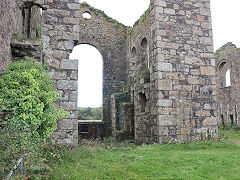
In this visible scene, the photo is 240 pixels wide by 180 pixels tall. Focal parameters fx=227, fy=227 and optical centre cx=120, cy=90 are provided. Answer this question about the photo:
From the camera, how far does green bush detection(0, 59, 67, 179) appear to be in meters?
2.96

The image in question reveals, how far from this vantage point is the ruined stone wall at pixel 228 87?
55.1ft

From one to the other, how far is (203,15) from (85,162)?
7308mm

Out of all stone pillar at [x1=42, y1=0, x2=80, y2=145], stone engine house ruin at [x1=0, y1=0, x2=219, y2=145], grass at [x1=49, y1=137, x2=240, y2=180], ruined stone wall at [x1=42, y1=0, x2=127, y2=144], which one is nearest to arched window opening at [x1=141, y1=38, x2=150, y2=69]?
stone engine house ruin at [x1=0, y1=0, x2=219, y2=145]

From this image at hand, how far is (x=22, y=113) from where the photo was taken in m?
3.61

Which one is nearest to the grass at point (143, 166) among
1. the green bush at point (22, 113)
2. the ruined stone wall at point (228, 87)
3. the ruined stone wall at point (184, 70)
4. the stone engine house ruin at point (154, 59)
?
the green bush at point (22, 113)

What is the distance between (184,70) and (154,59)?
1.19 meters

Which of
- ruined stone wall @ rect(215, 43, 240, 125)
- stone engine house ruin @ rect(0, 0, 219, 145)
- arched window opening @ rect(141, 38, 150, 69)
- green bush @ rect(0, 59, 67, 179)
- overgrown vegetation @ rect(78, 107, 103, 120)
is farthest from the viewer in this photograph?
overgrown vegetation @ rect(78, 107, 103, 120)

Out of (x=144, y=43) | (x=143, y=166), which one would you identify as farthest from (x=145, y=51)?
(x=143, y=166)

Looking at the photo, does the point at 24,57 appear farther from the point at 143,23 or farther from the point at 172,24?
the point at 143,23

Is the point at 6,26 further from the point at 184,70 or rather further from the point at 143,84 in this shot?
the point at 184,70

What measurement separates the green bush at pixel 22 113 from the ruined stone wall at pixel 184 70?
455cm

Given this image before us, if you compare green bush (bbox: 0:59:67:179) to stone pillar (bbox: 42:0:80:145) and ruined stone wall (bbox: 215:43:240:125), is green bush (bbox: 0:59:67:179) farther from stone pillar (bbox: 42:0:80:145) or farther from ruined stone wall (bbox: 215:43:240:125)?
ruined stone wall (bbox: 215:43:240:125)

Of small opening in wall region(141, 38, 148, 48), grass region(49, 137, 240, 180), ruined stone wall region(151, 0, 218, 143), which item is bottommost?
grass region(49, 137, 240, 180)

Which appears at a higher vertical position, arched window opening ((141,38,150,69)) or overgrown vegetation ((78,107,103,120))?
arched window opening ((141,38,150,69))
